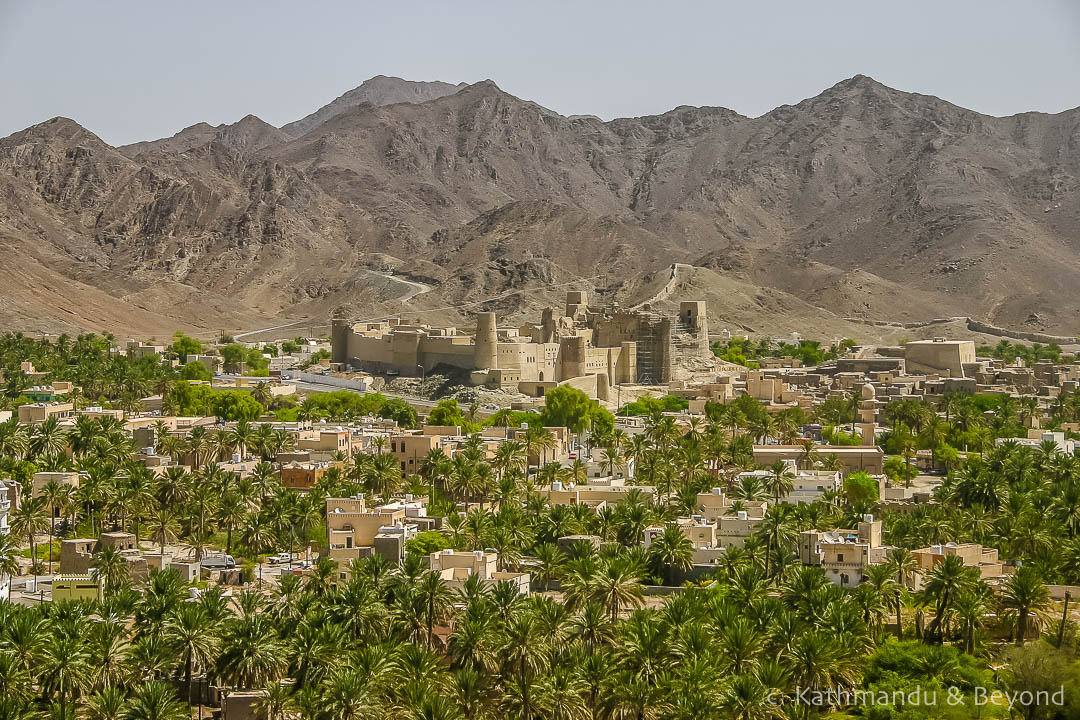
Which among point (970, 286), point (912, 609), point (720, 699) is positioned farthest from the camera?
point (970, 286)

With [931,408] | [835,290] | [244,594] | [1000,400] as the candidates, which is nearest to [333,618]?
[244,594]

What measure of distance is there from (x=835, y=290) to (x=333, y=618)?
135728mm

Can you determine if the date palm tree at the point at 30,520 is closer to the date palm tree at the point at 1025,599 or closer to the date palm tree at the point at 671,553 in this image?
the date palm tree at the point at 671,553

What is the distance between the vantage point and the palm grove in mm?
28641

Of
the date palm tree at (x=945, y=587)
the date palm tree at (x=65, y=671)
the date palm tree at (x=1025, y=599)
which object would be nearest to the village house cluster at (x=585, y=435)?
the date palm tree at (x=945, y=587)

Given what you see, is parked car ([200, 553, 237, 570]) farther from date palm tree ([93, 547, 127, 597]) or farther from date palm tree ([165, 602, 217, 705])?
date palm tree ([165, 602, 217, 705])

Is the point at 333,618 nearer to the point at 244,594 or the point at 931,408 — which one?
the point at 244,594

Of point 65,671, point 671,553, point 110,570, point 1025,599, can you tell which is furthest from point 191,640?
point 1025,599

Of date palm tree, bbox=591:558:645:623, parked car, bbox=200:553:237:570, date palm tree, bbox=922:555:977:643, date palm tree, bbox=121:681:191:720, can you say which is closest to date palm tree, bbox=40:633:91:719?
date palm tree, bbox=121:681:191:720

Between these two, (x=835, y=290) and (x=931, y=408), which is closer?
(x=931, y=408)

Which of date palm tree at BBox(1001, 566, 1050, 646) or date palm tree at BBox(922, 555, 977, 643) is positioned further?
date palm tree at BBox(922, 555, 977, 643)

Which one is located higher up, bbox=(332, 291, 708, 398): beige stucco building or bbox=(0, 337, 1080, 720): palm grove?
bbox=(332, 291, 708, 398): beige stucco building

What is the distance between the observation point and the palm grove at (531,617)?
28.6 meters

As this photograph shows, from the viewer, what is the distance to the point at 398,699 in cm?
2833
